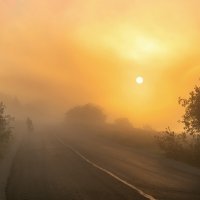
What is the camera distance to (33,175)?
17.9 metres

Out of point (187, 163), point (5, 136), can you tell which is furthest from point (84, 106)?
point (187, 163)

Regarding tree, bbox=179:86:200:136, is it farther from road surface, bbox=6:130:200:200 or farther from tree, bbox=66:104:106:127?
tree, bbox=66:104:106:127

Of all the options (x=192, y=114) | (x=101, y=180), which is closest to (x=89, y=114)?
(x=192, y=114)

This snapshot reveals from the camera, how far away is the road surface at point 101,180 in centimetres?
1333

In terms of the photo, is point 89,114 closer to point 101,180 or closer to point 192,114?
point 192,114

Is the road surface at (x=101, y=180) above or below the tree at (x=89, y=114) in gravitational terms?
below

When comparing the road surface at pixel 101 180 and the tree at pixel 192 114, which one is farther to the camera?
the tree at pixel 192 114

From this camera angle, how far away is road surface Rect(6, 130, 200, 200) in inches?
525

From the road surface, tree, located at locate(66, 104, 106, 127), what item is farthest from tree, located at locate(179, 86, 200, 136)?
tree, located at locate(66, 104, 106, 127)

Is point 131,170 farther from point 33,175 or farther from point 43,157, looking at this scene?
point 43,157

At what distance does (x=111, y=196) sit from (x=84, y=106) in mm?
112636

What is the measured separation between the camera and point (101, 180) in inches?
642

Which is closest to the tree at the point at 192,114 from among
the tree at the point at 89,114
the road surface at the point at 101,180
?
the road surface at the point at 101,180

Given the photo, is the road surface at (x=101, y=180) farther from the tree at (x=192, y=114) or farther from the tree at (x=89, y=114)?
the tree at (x=89, y=114)
